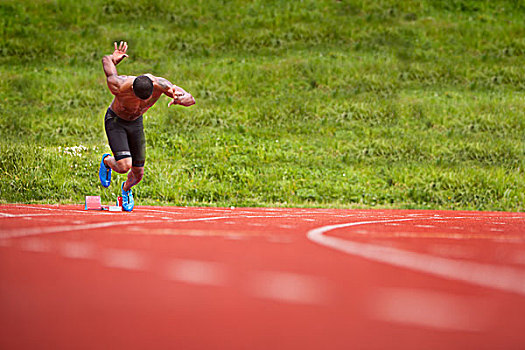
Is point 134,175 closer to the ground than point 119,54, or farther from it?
closer to the ground

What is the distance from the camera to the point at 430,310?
216 cm

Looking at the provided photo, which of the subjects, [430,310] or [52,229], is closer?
[430,310]

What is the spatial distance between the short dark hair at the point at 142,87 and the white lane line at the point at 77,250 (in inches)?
110

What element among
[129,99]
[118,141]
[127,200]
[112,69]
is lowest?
[127,200]

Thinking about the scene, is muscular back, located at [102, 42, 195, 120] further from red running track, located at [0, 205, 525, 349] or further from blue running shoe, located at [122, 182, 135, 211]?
red running track, located at [0, 205, 525, 349]

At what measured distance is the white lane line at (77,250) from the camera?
138 inches

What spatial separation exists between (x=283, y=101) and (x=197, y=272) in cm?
1286

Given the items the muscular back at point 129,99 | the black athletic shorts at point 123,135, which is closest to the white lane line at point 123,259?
the muscular back at point 129,99

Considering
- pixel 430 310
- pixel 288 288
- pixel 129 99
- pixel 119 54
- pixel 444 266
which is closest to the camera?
pixel 430 310

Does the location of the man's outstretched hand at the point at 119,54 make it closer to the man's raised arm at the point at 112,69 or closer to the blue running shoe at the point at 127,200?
the man's raised arm at the point at 112,69

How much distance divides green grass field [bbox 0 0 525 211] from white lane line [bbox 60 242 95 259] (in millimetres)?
6090

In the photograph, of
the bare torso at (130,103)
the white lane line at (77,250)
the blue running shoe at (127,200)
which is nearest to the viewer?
the white lane line at (77,250)

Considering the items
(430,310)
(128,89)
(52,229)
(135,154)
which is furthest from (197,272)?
(135,154)

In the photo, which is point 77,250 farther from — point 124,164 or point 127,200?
point 127,200
